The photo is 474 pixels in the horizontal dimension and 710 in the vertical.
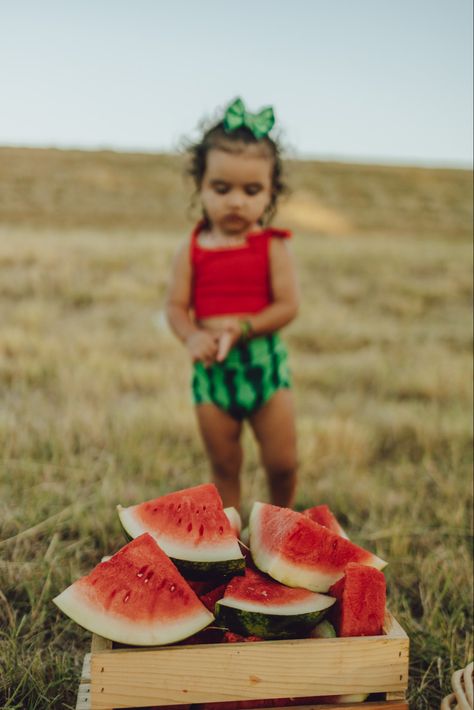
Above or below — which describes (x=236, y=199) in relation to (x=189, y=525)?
above

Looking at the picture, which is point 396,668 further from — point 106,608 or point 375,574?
point 106,608

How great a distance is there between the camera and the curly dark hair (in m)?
2.70

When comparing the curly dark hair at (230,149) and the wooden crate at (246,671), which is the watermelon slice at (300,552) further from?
the curly dark hair at (230,149)

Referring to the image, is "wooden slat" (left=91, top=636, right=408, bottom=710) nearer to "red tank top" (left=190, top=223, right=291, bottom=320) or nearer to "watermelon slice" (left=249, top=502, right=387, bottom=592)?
"watermelon slice" (left=249, top=502, right=387, bottom=592)

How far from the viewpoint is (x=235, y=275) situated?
9.25ft

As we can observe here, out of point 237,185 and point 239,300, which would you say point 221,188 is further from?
point 239,300

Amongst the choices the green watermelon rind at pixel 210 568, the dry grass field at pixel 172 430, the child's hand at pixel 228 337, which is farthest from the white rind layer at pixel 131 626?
the child's hand at pixel 228 337

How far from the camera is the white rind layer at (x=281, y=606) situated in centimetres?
145

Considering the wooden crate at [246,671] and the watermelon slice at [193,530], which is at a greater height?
the watermelon slice at [193,530]

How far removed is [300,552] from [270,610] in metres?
0.21

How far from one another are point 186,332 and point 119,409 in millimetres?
1816

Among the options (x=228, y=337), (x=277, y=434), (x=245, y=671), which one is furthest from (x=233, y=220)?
(x=245, y=671)

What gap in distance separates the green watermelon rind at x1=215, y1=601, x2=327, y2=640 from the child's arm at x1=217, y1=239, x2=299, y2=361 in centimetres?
141

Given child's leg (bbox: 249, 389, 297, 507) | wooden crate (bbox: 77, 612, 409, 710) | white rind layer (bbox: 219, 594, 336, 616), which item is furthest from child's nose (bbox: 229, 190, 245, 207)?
wooden crate (bbox: 77, 612, 409, 710)
